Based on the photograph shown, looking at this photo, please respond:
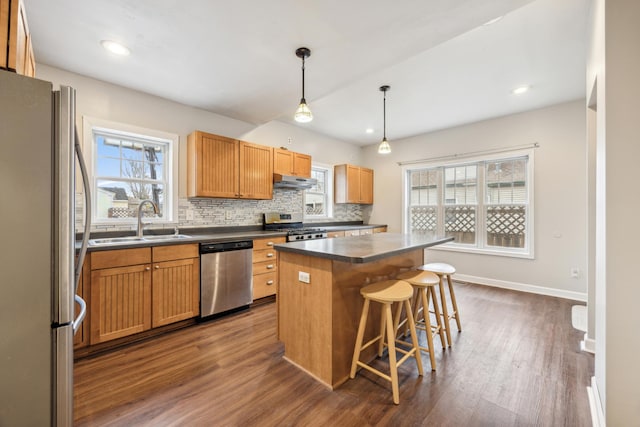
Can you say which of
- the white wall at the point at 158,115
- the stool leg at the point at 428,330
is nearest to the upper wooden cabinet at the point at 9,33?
the white wall at the point at 158,115

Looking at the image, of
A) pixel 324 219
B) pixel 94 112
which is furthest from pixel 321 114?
pixel 94 112

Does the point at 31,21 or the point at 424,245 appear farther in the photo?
the point at 424,245

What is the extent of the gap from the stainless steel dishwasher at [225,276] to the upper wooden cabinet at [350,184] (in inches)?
104

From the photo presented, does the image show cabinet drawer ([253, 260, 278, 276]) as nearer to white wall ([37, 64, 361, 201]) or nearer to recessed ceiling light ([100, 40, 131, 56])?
white wall ([37, 64, 361, 201])

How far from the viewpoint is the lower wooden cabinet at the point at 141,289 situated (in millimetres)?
2275

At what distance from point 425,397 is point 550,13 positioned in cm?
302

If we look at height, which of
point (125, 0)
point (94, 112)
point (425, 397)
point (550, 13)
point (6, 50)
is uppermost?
point (550, 13)

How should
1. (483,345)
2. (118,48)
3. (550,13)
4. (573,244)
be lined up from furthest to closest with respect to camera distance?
1. (573,244)
2. (483,345)
3. (118,48)
4. (550,13)

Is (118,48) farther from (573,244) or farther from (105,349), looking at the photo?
(573,244)

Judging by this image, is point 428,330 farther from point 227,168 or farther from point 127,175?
point 127,175

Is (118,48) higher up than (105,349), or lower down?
higher up

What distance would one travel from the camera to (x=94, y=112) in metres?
2.74

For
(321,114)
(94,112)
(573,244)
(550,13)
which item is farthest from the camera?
(321,114)

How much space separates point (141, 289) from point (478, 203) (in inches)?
200
